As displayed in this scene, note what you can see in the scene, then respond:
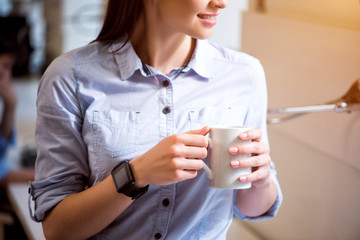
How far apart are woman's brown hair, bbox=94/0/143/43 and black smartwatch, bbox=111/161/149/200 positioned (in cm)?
34

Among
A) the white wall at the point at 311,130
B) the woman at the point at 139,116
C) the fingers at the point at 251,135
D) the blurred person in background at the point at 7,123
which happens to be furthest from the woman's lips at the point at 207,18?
the blurred person in background at the point at 7,123

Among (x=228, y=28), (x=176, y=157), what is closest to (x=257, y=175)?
(x=176, y=157)

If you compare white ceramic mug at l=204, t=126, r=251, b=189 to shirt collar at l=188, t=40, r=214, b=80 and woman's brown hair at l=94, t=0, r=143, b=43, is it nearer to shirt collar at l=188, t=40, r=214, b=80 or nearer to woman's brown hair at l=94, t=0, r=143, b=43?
shirt collar at l=188, t=40, r=214, b=80

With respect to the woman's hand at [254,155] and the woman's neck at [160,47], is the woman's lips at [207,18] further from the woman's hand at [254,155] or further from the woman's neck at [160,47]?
the woman's hand at [254,155]

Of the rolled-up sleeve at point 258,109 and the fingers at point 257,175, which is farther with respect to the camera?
the rolled-up sleeve at point 258,109

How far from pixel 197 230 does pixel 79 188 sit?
27 centimetres

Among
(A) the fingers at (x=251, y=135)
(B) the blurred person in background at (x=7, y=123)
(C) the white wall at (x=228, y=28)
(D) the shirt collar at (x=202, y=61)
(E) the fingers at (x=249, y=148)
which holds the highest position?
(D) the shirt collar at (x=202, y=61)

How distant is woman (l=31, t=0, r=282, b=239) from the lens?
3.28 ft

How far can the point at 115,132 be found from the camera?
103 cm

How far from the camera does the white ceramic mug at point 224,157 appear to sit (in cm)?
84

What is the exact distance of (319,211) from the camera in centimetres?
134

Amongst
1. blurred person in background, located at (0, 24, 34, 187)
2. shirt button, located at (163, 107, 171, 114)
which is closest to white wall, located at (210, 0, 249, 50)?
blurred person in background, located at (0, 24, 34, 187)

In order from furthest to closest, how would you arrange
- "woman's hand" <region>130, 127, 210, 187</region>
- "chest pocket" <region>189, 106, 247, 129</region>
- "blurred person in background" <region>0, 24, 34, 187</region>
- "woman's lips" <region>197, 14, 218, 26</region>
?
"blurred person in background" <region>0, 24, 34, 187</region>, "chest pocket" <region>189, 106, 247, 129</region>, "woman's lips" <region>197, 14, 218, 26</region>, "woman's hand" <region>130, 127, 210, 187</region>

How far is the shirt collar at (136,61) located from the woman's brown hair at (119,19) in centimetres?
2
